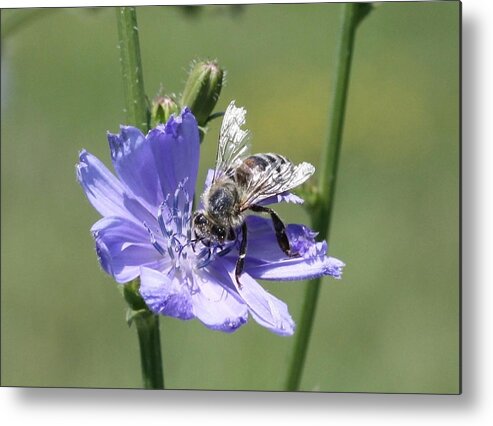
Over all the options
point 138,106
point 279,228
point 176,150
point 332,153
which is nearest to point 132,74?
point 138,106

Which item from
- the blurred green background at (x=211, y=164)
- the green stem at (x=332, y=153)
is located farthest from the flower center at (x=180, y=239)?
the blurred green background at (x=211, y=164)

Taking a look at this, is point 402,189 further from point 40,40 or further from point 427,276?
point 40,40

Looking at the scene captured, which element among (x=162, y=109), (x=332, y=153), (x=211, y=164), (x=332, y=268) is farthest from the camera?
(x=211, y=164)

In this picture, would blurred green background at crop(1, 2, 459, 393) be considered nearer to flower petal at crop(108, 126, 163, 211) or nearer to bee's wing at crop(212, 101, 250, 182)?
bee's wing at crop(212, 101, 250, 182)

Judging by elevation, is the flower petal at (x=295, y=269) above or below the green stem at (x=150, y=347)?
above

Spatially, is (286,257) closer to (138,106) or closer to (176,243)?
(176,243)

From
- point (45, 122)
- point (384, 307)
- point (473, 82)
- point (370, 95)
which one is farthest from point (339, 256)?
point (45, 122)

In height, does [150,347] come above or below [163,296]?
below

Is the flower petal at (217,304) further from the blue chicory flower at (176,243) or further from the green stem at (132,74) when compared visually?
the green stem at (132,74)
